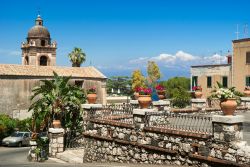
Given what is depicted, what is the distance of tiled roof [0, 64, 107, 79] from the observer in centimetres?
4478

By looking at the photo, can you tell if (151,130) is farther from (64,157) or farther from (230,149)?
(64,157)

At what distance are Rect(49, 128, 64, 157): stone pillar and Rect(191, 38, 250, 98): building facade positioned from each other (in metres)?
27.4

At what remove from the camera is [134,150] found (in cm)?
1536

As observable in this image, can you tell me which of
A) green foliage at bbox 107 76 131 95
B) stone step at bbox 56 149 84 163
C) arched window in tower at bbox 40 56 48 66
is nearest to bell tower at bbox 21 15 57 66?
arched window in tower at bbox 40 56 48 66

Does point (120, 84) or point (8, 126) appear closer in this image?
point (8, 126)

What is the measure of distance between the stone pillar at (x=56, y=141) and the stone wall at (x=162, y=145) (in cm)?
176

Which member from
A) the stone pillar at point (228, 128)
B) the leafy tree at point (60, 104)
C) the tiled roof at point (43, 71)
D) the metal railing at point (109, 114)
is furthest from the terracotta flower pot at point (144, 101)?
the tiled roof at point (43, 71)

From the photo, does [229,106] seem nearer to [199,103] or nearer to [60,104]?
[199,103]

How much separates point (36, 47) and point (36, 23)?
17.6ft

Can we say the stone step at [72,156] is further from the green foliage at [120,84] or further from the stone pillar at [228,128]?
the green foliage at [120,84]

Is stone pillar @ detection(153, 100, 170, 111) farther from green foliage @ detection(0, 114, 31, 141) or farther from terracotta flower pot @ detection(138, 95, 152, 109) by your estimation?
green foliage @ detection(0, 114, 31, 141)

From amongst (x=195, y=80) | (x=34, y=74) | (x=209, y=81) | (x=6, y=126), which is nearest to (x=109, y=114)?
(x=6, y=126)

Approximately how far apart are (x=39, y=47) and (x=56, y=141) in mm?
47390

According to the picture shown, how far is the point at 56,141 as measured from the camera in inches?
771
